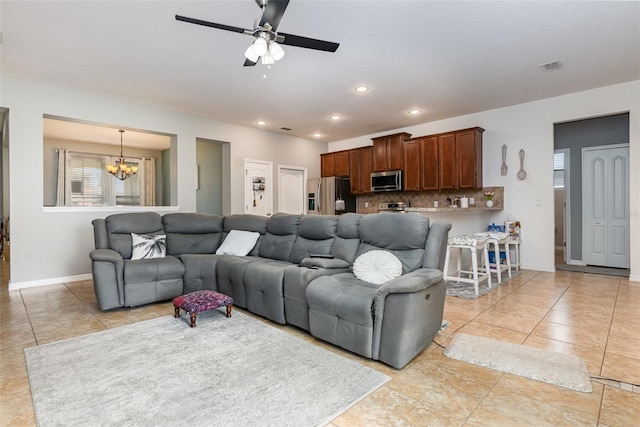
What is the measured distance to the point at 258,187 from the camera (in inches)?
275

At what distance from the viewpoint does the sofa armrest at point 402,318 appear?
2.13 metres

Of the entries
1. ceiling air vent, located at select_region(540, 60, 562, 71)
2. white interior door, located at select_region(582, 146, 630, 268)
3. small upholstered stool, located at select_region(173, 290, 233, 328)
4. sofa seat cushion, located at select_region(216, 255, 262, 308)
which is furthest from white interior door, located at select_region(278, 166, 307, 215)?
white interior door, located at select_region(582, 146, 630, 268)

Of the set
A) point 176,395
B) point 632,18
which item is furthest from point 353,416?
point 632,18

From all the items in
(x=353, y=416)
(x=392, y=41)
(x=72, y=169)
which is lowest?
(x=353, y=416)

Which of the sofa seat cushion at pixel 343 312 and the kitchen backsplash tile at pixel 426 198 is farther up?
the kitchen backsplash tile at pixel 426 198

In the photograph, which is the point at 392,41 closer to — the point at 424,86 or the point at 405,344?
the point at 424,86

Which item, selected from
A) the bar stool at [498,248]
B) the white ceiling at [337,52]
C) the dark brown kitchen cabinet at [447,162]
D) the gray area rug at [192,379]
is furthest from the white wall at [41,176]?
the bar stool at [498,248]

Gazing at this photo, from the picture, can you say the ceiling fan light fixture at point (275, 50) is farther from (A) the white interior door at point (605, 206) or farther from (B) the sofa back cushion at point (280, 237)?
(A) the white interior door at point (605, 206)

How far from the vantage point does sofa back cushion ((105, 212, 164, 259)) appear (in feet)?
12.9

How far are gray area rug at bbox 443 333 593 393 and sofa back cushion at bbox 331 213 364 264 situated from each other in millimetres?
1175

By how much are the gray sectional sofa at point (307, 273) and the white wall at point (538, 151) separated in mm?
3456

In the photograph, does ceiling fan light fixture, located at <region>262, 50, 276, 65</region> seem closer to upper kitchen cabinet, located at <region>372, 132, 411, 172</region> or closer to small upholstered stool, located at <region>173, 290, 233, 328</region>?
small upholstered stool, located at <region>173, 290, 233, 328</region>

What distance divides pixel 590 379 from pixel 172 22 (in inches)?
168

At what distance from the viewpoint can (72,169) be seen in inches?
316
